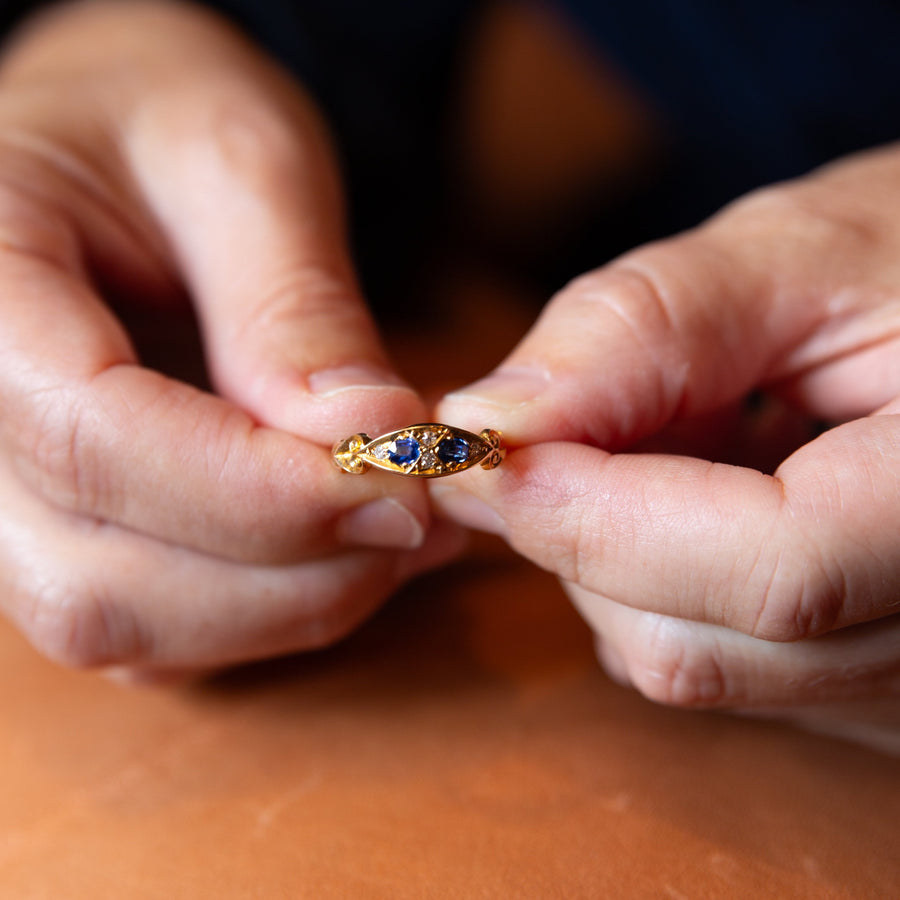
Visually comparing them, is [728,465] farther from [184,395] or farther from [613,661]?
[184,395]

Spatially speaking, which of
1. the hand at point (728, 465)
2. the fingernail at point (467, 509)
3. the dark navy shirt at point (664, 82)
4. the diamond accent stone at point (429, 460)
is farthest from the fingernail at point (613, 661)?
the dark navy shirt at point (664, 82)

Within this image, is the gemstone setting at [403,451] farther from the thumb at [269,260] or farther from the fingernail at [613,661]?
the fingernail at [613,661]

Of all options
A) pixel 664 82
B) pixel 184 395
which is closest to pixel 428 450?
pixel 184 395

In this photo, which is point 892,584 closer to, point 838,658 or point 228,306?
point 838,658

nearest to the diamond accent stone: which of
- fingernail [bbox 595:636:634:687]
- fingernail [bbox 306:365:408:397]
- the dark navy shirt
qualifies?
fingernail [bbox 306:365:408:397]

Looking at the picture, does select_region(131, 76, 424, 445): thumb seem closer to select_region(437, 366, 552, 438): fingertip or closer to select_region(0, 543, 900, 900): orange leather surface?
select_region(437, 366, 552, 438): fingertip

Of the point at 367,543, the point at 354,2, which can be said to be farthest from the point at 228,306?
the point at 354,2

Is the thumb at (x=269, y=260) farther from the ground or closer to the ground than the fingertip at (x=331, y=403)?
farther from the ground
